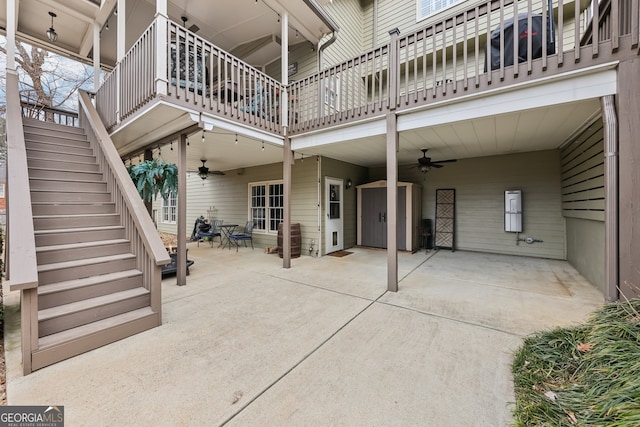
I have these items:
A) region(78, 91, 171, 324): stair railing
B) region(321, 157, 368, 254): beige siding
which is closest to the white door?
region(321, 157, 368, 254): beige siding

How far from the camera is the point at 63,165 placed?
3.90 m

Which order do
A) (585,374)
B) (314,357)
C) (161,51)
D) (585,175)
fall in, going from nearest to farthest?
1. (585,374)
2. (314,357)
3. (161,51)
4. (585,175)

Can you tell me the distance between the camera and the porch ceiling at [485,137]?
3.58 meters

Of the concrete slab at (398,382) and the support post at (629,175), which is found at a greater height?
the support post at (629,175)

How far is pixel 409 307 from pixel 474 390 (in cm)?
147

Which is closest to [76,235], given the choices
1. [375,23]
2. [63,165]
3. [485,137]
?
[63,165]

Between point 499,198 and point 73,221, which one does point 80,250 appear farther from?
point 499,198

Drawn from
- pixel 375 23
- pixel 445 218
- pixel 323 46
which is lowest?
pixel 445 218

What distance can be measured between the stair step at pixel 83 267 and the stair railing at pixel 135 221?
0.13 meters

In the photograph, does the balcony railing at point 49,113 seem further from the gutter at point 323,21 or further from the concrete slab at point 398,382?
the concrete slab at point 398,382

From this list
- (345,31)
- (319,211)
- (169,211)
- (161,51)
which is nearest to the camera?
(161,51)

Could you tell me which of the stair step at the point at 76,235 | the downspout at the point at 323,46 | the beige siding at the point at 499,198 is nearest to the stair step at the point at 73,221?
the stair step at the point at 76,235

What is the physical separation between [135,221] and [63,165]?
2129 mm

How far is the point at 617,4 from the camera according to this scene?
2605mm
